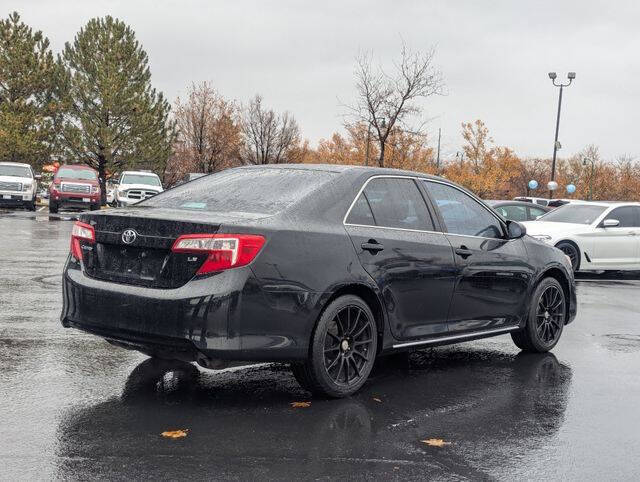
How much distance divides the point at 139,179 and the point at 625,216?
22.8 metres

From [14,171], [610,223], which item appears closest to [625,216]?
[610,223]

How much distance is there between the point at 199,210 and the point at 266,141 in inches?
2261

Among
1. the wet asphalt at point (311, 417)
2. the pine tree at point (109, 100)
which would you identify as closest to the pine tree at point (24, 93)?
the pine tree at point (109, 100)

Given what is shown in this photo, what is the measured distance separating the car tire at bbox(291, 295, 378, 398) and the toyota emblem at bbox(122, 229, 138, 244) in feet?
4.33

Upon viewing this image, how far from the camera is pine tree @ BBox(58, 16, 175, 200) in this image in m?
45.9

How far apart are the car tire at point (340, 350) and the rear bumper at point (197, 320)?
0.16 meters

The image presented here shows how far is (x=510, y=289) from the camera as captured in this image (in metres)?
6.97

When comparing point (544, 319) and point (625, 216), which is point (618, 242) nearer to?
point (625, 216)

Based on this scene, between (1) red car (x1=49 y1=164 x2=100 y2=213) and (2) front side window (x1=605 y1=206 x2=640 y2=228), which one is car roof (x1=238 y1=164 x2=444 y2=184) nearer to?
(2) front side window (x1=605 y1=206 x2=640 y2=228)

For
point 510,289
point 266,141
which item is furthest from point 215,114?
point 510,289

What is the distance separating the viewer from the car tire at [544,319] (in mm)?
7309

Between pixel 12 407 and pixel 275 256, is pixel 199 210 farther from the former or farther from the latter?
pixel 12 407

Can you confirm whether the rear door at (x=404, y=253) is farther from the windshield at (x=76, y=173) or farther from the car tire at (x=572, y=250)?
the windshield at (x=76, y=173)

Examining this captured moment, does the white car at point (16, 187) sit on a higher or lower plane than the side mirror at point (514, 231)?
lower
